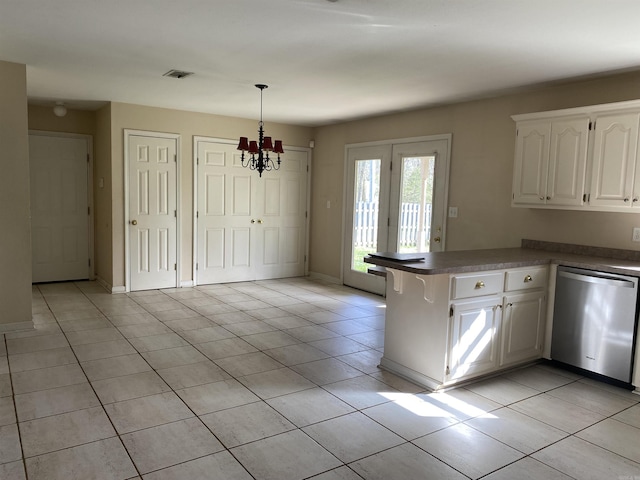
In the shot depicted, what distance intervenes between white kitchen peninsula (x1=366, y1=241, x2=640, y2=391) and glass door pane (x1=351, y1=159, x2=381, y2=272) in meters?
2.62

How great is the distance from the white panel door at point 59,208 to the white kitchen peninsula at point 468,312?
4.99 metres

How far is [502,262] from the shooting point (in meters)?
3.48

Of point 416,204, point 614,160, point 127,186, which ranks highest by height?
point 614,160

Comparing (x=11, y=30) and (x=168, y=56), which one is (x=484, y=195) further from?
(x=11, y=30)

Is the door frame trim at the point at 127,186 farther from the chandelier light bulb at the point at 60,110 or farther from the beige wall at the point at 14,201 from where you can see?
the beige wall at the point at 14,201

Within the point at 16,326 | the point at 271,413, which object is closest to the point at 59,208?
the point at 16,326

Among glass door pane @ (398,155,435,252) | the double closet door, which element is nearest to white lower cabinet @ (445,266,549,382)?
glass door pane @ (398,155,435,252)

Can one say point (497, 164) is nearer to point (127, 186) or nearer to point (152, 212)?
point (152, 212)

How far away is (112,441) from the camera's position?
100 inches

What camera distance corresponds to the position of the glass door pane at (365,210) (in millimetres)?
6391

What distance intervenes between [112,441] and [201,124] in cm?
484

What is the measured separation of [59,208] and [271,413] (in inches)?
205

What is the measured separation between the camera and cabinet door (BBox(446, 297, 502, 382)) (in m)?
3.30

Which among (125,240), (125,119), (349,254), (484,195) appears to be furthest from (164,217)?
(484,195)
